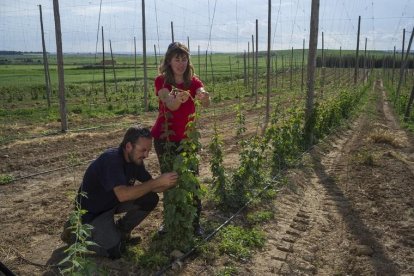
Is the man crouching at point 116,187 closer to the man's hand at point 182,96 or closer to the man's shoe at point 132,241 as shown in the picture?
the man's shoe at point 132,241

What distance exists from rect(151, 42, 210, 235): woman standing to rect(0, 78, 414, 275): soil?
80cm

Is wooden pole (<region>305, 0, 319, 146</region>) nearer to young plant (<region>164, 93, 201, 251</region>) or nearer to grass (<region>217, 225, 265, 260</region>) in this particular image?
grass (<region>217, 225, 265, 260</region>)

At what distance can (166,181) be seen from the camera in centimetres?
368

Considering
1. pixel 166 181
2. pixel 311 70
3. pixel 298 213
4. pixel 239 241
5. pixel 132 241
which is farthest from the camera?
pixel 311 70

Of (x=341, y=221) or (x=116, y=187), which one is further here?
(x=341, y=221)

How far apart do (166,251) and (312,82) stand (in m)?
6.69

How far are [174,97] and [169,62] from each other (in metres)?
0.39

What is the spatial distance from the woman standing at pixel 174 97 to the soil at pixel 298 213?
0.80m

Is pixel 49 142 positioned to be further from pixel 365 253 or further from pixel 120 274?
pixel 365 253

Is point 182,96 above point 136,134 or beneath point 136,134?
above

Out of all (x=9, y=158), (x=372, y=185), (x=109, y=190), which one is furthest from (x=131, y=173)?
(x=9, y=158)

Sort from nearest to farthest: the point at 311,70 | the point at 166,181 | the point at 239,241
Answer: the point at 166,181, the point at 239,241, the point at 311,70

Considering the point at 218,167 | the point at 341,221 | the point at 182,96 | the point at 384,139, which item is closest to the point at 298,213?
the point at 341,221

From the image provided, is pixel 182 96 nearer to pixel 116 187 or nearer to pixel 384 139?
pixel 116 187
